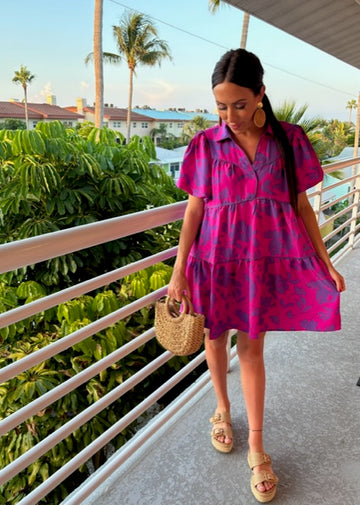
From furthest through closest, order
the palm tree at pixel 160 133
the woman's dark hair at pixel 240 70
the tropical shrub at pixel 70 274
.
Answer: the palm tree at pixel 160 133 < the tropical shrub at pixel 70 274 < the woman's dark hair at pixel 240 70

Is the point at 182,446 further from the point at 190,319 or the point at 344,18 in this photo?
the point at 344,18

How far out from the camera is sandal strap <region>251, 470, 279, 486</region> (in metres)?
1.31

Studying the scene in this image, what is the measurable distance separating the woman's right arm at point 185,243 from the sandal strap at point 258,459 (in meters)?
0.58

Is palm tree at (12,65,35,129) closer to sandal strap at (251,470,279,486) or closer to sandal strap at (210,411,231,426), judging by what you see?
sandal strap at (210,411,231,426)

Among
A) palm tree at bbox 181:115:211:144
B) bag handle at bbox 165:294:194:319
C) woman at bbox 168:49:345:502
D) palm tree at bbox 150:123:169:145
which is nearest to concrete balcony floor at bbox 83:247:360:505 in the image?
woman at bbox 168:49:345:502

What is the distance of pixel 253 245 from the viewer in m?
1.19

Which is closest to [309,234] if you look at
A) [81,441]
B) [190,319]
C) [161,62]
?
[190,319]

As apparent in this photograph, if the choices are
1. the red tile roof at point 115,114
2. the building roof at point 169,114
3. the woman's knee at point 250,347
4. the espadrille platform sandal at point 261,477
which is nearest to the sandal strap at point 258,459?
the espadrille platform sandal at point 261,477

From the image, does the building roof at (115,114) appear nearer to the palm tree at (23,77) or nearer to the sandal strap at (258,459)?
the palm tree at (23,77)

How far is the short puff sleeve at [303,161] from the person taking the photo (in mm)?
1171

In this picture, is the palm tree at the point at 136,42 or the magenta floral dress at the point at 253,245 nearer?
the magenta floral dress at the point at 253,245

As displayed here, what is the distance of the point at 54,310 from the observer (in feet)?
10.9

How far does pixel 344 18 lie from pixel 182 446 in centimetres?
240

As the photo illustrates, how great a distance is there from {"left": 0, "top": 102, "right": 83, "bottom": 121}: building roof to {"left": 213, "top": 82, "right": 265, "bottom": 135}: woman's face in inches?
1147
